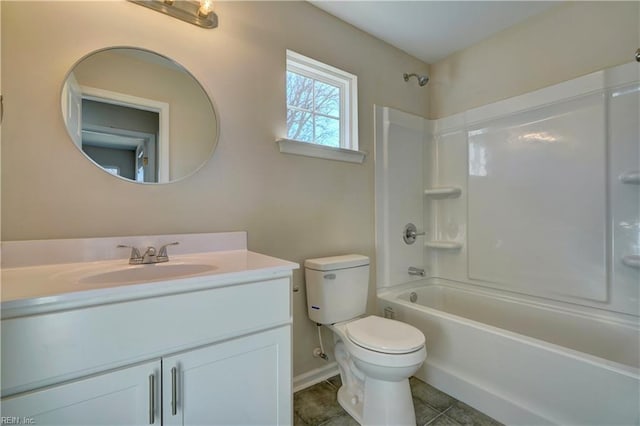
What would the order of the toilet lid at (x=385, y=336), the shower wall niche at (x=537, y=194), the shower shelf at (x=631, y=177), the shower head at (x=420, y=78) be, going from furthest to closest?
1. the shower head at (x=420, y=78)
2. the shower wall niche at (x=537, y=194)
3. the shower shelf at (x=631, y=177)
4. the toilet lid at (x=385, y=336)

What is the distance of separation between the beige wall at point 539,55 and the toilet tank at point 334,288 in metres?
1.69

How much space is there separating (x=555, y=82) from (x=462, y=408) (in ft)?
6.87

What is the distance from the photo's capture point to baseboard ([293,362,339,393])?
1.70 meters

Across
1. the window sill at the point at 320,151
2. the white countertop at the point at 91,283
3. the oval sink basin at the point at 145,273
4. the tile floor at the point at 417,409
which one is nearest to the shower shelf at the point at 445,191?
the window sill at the point at 320,151

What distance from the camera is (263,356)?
3.33ft

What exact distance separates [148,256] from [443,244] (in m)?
2.11

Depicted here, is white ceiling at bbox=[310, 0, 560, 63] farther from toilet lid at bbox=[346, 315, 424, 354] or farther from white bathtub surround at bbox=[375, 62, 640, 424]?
toilet lid at bbox=[346, 315, 424, 354]

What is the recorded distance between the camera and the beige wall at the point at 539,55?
1.64 metres

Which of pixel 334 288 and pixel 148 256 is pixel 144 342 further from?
pixel 334 288

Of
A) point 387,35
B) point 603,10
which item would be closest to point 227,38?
point 387,35

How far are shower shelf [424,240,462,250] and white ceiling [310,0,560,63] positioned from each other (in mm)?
1601

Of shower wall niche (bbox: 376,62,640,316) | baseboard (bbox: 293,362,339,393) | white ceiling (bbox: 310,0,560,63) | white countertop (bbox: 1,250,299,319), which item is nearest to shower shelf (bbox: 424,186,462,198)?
shower wall niche (bbox: 376,62,640,316)

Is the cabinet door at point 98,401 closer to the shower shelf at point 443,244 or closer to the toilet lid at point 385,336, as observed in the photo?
the toilet lid at point 385,336

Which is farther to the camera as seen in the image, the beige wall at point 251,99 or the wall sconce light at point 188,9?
the wall sconce light at point 188,9
